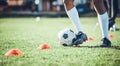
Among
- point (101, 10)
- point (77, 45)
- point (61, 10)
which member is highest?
point (101, 10)

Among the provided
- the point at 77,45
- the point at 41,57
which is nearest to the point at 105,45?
the point at 77,45

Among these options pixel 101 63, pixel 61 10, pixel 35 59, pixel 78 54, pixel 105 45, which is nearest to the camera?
pixel 101 63

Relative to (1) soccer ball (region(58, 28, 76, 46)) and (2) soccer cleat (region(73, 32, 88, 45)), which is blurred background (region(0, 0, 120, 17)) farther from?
(2) soccer cleat (region(73, 32, 88, 45))

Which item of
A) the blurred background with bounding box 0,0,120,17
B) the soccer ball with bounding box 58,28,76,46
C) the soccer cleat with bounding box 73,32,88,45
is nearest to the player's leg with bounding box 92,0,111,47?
the soccer cleat with bounding box 73,32,88,45

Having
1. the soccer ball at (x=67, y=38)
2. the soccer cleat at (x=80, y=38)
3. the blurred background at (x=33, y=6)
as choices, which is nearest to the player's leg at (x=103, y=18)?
the soccer cleat at (x=80, y=38)

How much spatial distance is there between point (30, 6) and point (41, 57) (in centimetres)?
3019

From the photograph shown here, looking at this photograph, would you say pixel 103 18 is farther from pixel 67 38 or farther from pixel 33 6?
pixel 33 6

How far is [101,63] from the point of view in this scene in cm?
383

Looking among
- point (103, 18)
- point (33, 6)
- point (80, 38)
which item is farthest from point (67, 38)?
point (33, 6)

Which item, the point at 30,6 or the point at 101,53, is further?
the point at 30,6

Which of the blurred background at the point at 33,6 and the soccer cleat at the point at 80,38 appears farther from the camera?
the blurred background at the point at 33,6

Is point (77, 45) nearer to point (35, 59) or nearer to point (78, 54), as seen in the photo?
point (78, 54)

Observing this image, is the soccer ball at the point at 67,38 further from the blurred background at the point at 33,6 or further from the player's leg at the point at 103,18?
the blurred background at the point at 33,6

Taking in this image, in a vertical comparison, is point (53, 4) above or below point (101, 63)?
below
